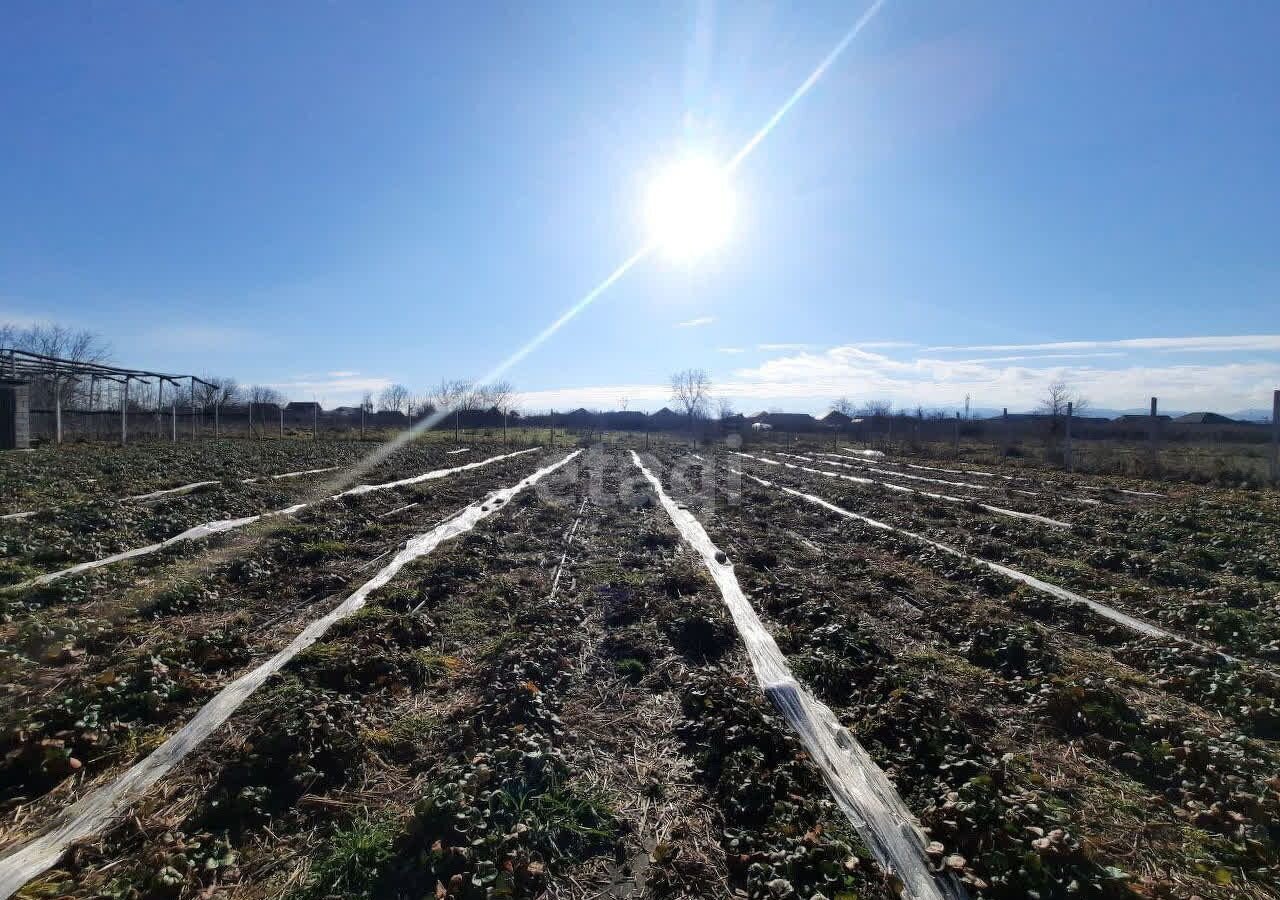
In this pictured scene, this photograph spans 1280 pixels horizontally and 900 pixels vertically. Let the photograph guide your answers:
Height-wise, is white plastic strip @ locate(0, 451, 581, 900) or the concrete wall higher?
the concrete wall

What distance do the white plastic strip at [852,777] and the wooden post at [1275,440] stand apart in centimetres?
1881

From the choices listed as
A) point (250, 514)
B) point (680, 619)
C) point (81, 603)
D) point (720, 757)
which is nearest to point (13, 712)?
point (81, 603)

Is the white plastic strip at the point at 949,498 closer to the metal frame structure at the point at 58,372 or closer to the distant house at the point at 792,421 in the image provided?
the metal frame structure at the point at 58,372

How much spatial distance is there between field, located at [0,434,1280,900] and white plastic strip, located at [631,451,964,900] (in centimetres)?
2

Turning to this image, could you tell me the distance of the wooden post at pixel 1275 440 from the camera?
52.9ft

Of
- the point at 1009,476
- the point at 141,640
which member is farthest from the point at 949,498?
the point at 141,640

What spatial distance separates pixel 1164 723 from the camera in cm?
419

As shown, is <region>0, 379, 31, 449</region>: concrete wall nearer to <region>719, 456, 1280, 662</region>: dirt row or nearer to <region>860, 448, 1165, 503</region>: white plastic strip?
<region>719, 456, 1280, 662</region>: dirt row

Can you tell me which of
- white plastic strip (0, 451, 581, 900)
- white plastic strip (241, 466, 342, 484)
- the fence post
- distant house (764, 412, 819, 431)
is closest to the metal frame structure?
white plastic strip (241, 466, 342, 484)

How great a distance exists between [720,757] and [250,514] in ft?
34.9

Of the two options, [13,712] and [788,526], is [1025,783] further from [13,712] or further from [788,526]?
[788,526]

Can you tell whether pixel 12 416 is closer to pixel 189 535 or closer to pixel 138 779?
pixel 189 535

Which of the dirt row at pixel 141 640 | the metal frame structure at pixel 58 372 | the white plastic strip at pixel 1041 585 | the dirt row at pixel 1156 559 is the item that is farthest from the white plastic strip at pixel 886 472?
the metal frame structure at pixel 58 372

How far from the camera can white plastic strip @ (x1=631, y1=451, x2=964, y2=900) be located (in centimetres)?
291
